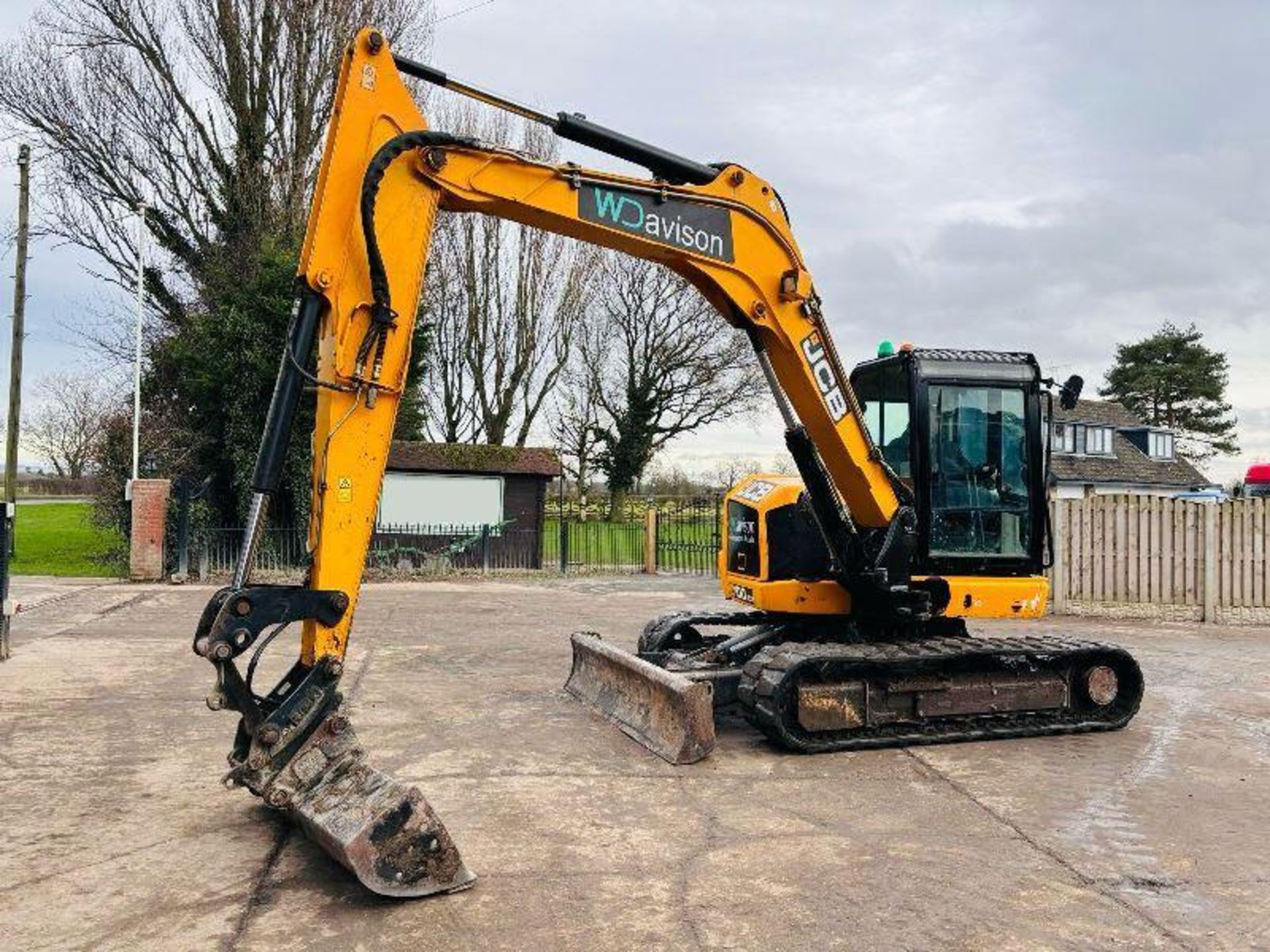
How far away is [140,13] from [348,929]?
23859 mm

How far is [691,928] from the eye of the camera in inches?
151

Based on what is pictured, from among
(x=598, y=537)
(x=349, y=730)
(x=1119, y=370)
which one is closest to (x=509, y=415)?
(x=598, y=537)

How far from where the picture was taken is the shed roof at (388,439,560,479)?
882 inches

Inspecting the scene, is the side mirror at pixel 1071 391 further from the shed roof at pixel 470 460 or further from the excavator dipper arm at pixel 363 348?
the shed roof at pixel 470 460

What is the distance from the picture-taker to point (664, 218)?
6094 millimetres

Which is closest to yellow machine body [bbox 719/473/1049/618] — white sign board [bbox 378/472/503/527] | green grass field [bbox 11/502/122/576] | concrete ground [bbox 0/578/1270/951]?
concrete ground [bbox 0/578/1270/951]

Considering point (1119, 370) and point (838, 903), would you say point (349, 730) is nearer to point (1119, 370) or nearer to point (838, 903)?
point (838, 903)

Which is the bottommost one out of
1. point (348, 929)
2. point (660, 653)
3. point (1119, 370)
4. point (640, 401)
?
point (348, 929)

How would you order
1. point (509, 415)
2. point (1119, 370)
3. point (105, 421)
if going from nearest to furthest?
point (105, 421)
point (509, 415)
point (1119, 370)

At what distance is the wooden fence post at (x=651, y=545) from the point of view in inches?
864

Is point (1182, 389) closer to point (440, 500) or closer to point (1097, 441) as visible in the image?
point (1097, 441)

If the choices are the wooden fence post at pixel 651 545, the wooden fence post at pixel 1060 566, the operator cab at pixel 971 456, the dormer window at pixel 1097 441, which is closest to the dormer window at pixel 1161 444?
the dormer window at pixel 1097 441

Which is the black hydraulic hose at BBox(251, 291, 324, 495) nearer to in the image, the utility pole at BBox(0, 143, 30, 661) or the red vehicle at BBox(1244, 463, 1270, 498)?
the utility pole at BBox(0, 143, 30, 661)

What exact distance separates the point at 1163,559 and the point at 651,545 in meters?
10.2
